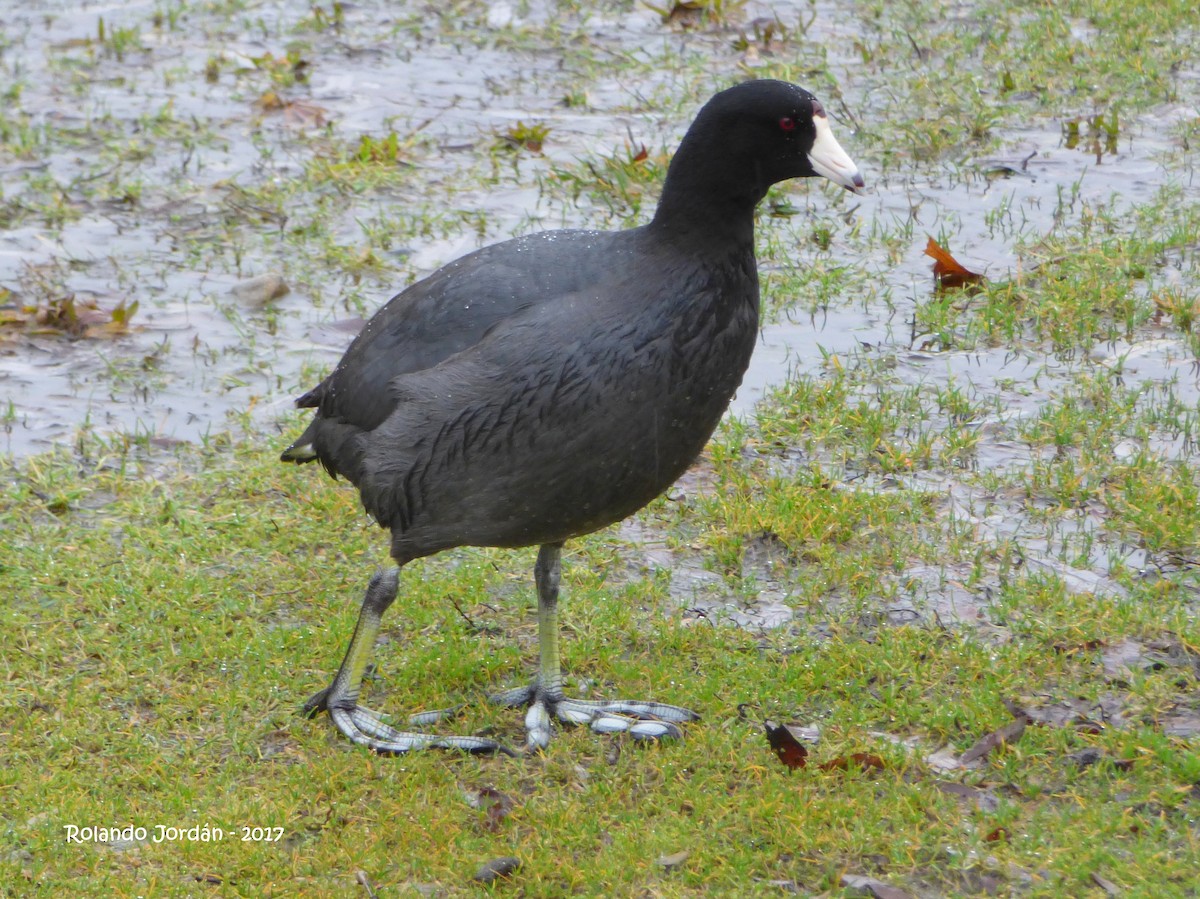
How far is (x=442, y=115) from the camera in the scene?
8344mm

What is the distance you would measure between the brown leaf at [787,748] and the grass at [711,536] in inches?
1.7

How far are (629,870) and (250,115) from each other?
5.89m

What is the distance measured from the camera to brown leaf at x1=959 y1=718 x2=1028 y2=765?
3990mm

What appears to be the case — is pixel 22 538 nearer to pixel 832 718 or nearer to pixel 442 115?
pixel 832 718

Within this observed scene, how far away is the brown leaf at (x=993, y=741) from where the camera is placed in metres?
3.99

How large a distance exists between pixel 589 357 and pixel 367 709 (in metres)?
1.32

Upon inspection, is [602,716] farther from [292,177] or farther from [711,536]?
[292,177]

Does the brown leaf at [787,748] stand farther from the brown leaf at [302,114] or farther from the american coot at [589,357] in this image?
the brown leaf at [302,114]

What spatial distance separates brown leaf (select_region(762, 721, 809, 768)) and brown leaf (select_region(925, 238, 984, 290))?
9.83 feet

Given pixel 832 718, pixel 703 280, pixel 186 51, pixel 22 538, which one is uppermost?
pixel 703 280

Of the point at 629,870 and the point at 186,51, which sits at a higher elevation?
the point at 186,51

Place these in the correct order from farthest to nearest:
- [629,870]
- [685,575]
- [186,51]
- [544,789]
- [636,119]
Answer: [186,51], [636,119], [685,575], [544,789], [629,870]

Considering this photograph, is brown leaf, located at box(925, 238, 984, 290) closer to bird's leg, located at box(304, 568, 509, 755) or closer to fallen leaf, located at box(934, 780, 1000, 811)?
fallen leaf, located at box(934, 780, 1000, 811)

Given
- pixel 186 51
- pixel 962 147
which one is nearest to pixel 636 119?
pixel 962 147
